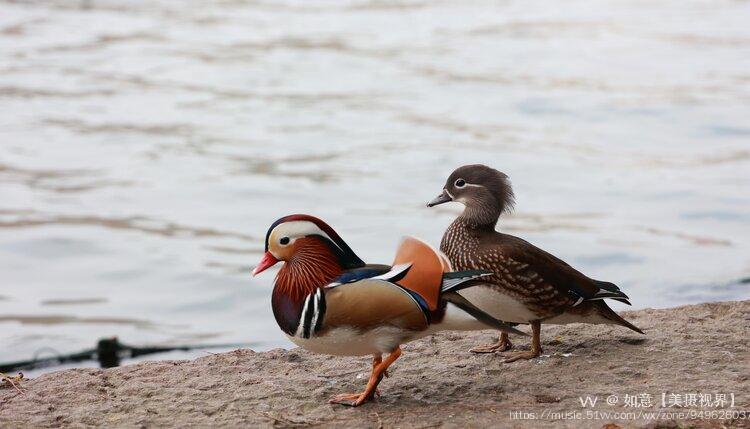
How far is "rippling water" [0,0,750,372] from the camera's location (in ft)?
31.3

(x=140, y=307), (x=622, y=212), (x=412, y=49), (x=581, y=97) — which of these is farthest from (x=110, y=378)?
(x=412, y=49)

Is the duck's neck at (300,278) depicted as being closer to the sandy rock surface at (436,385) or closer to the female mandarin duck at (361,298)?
the female mandarin duck at (361,298)

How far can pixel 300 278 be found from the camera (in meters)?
4.63

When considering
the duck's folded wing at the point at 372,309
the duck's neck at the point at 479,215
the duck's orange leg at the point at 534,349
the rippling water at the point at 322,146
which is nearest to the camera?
the duck's folded wing at the point at 372,309

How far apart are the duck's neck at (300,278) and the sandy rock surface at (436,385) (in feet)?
1.37

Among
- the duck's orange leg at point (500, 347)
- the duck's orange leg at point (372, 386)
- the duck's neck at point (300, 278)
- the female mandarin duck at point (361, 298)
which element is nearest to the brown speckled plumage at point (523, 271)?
the duck's orange leg at point (500, 347)

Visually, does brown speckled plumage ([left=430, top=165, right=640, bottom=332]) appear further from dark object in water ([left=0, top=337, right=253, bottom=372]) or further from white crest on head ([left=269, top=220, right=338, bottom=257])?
dark object in water ([left=0, top=337, right=253, bottom=372])

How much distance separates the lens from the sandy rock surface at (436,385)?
4574 millimetres

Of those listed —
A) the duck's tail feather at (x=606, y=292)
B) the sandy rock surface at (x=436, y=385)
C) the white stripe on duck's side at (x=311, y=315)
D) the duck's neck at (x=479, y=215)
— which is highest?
the duck's neck at (x=479, y=215)

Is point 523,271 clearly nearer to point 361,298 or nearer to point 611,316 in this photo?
point 611,316

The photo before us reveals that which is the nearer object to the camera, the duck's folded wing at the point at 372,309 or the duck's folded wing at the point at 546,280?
the duck's folded wing at the point at 372,309

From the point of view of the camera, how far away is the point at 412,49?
1802 cm

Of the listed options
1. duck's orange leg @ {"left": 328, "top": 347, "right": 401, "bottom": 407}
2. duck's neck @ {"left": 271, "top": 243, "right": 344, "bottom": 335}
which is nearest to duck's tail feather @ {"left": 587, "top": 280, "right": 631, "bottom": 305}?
duck's orange leg @ {"left": 328, "top": 347, "right": 401, "bottom": 407}

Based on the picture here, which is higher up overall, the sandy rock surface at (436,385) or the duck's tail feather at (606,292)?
the duck's tail feather at (606,292)
